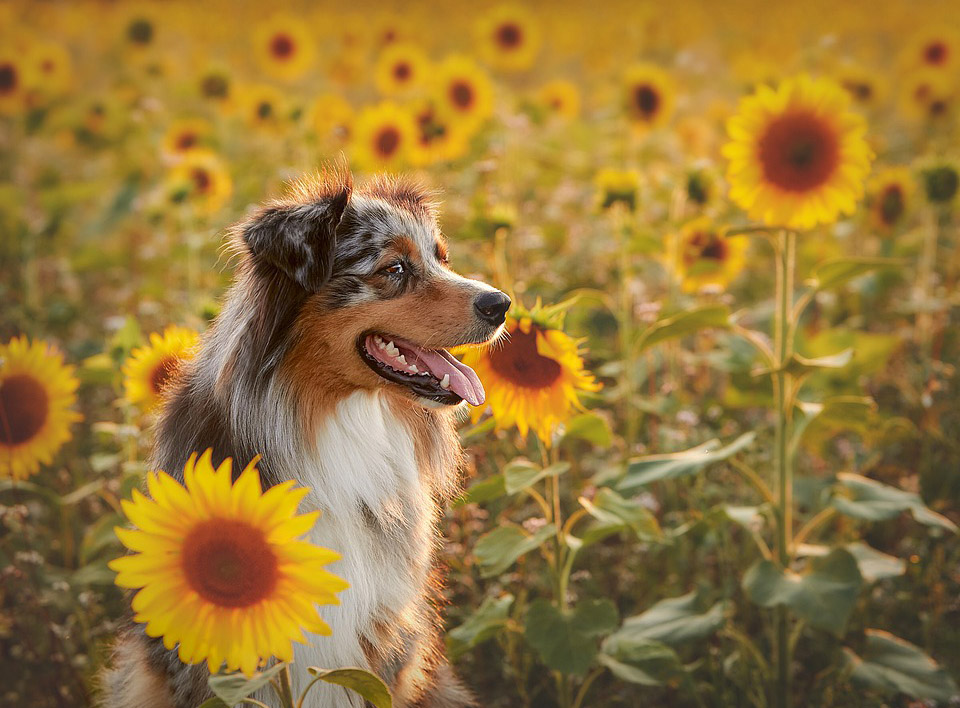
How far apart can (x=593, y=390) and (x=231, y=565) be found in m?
1.75

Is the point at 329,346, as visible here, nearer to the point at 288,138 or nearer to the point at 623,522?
the point at 623,522

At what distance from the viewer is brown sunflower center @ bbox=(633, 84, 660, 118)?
5590 mm

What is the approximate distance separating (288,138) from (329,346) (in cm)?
476

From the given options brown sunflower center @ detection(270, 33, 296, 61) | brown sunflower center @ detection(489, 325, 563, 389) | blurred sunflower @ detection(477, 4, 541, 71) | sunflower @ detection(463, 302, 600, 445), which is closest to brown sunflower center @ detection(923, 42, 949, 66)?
blurred sunflower @ detection(477, 4, 541, 71)

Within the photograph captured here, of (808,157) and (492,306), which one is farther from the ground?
(808,157)

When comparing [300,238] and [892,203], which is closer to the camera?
[300,238]

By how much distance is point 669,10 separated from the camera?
13.1 meters

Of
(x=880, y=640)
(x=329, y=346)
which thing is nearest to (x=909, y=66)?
(x=880, y=640)

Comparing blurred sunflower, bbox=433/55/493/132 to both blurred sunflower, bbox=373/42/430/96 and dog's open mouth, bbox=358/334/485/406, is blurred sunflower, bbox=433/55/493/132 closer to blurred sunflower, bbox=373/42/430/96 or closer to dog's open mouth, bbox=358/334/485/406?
blurred sunflower, bbox=373/42/430/96

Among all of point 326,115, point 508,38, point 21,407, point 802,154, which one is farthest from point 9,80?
point 802,154

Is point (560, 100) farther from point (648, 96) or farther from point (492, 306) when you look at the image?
point (492, 306)

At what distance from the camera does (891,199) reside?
507cm

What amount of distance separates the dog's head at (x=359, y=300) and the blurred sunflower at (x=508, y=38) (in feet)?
15.0

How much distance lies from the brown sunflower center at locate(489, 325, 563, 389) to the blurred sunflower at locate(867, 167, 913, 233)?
3.42 m
